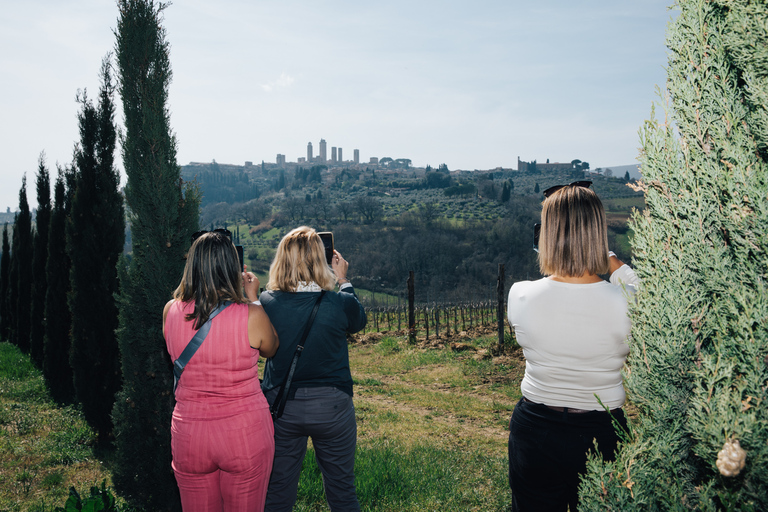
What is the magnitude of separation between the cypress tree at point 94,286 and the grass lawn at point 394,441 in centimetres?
66

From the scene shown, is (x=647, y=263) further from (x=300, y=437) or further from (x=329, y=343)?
(x=300, y=437)

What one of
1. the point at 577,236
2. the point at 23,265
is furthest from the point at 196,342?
the point at 23,265

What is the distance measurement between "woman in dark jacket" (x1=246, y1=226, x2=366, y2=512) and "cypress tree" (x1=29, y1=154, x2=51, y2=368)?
976 centimetres

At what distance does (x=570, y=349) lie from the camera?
1718 millimetres

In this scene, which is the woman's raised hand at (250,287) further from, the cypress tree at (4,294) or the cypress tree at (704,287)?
the cypress tree at (4,294)

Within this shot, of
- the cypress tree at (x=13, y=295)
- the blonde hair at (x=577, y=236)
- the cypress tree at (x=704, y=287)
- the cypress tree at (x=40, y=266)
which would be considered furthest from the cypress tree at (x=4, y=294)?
the cypress tree at (x=704, y=287)

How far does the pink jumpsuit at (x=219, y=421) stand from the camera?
6.98 ft

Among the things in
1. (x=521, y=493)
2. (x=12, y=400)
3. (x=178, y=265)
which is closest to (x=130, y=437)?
(x=178, y=265)

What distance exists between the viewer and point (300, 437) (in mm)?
2535

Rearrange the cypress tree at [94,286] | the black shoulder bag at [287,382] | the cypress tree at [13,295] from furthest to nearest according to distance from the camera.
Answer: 1. the cypress tree at [13,295]
2. the cypress tree at [94,286]
3. the black shoulder bag at [287,382]

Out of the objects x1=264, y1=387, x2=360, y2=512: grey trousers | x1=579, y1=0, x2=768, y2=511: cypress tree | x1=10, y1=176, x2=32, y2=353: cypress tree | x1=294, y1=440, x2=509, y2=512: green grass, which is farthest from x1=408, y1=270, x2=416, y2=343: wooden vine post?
x1=579, y1=0, x2=768, y2=511: cypress tree

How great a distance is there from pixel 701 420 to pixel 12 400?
992cm

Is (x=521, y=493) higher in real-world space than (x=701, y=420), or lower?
lower

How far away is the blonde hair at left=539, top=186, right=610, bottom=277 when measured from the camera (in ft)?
5.66
